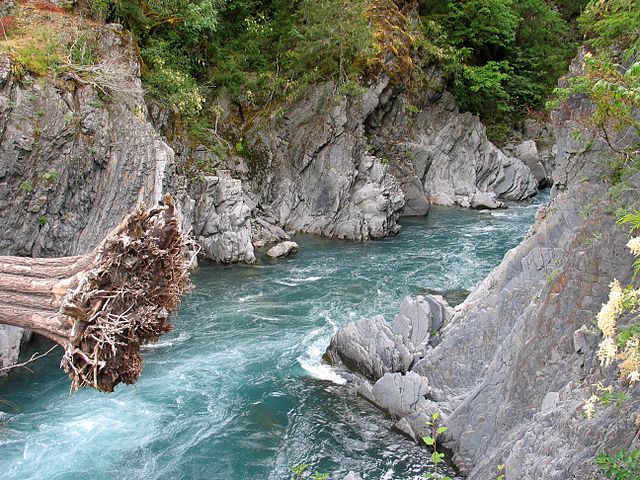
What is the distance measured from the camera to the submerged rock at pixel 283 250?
24.0 m

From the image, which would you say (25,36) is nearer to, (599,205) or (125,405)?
(125,405)

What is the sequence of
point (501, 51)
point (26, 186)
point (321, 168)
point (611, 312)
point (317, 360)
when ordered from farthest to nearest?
point (501, 51) → point (321, 168) → point (26, 186) → point (317, 360) → point (611, 312)

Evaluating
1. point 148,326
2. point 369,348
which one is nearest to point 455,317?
point 369,348

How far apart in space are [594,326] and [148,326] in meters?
6.19

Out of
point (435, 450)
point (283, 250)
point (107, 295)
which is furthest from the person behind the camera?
point (283, 250)

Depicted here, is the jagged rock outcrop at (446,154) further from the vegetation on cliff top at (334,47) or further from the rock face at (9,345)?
the rock face at (9,345)

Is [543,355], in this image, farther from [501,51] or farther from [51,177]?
[501,51]

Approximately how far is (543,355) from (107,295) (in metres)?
7.04

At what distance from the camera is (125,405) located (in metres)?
13.0

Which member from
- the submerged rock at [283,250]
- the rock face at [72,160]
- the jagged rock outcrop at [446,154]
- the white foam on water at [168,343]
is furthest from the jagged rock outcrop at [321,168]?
the white foam on water at [168,343]

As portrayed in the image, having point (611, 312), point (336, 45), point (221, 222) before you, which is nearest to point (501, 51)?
point (336, 45)

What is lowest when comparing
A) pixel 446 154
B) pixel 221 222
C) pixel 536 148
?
pixel 221 222

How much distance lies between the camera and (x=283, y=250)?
79.0 feet

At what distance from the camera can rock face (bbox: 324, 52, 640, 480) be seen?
7527 mm
